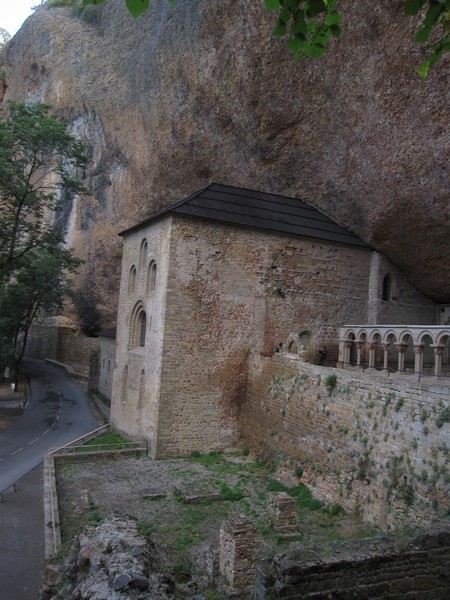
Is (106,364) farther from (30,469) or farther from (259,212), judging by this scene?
(259,212)

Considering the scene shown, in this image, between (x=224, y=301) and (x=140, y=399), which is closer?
(x=224, y=301)

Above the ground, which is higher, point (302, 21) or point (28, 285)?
point (302, 21)

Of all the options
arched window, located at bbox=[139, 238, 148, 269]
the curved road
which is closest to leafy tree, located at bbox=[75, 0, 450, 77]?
arched window, located at bbox=[139, 238, 148, 269]

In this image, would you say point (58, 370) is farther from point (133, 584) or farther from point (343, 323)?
point (133, 584)

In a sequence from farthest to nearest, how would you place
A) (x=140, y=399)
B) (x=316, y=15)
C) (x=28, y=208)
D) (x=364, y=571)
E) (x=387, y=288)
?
(x=28, y=208) < (x=387, y=288) < (x=140, y=399) < (x=364, y=571) < (x=316, y=15)

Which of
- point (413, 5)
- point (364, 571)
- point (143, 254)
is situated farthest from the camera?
point (143, 254)

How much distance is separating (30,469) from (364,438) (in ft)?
37.5

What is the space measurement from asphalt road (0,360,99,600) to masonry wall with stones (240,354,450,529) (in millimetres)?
6535

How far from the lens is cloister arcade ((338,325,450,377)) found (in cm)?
1256

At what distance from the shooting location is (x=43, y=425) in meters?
22.8

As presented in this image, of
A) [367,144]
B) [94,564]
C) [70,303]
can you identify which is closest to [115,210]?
[70,303]

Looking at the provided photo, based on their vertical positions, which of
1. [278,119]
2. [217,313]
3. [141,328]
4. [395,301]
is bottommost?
[141,328]

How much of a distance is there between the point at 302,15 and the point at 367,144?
11.2 m

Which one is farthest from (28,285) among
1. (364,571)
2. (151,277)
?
(364,571)
